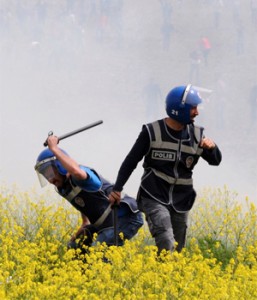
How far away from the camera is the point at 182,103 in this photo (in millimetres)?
7832

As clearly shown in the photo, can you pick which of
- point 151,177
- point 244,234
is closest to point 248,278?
point 151,177

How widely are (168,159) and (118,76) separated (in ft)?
82.7

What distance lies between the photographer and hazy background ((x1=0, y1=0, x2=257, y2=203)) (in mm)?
21630

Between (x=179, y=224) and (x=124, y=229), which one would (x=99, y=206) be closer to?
(x=124, y=229)

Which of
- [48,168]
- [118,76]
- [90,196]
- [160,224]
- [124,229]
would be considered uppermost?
[48,168]

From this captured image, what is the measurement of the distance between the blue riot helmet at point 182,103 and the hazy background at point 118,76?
8.83 meters

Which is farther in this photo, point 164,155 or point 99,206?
point 99,206

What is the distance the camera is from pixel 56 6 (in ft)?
132

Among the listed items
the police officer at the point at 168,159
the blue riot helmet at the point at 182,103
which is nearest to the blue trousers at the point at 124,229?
the police officer at the point at 168,159

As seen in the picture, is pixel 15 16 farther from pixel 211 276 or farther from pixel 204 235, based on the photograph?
pixel 211 276

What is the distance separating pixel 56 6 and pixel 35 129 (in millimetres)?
16640

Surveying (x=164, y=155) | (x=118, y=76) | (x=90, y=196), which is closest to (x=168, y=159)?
(x=164, y=155)

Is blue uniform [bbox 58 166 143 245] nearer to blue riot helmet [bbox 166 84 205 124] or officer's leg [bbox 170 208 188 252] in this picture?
officer's leg [bbox 170 208 188 252]

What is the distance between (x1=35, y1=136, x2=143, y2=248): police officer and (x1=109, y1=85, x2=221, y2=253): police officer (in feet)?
0.82
